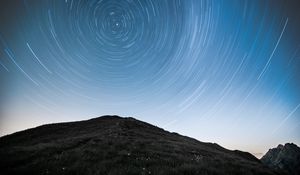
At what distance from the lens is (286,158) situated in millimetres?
66000

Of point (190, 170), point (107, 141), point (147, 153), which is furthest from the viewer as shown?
point (107, 141)

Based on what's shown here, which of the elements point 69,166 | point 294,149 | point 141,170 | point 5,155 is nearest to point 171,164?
point 141,170

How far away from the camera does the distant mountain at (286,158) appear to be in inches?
2453

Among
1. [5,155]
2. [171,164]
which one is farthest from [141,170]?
[5,155]

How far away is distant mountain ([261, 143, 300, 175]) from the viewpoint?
62.3 meters

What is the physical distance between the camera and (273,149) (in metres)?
74.3

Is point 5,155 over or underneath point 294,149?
underneath

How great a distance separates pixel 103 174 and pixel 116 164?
2.72 metres

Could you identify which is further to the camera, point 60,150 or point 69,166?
point 60,150

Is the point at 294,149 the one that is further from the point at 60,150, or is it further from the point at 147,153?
the point at 60,150

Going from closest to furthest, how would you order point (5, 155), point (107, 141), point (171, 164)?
point (171, 164) → point (5, 155) → point (107, 141)

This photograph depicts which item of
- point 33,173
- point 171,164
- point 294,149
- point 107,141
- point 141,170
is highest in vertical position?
point 294,149

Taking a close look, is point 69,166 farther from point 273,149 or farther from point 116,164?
point 273,149

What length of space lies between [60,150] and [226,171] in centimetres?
1473
